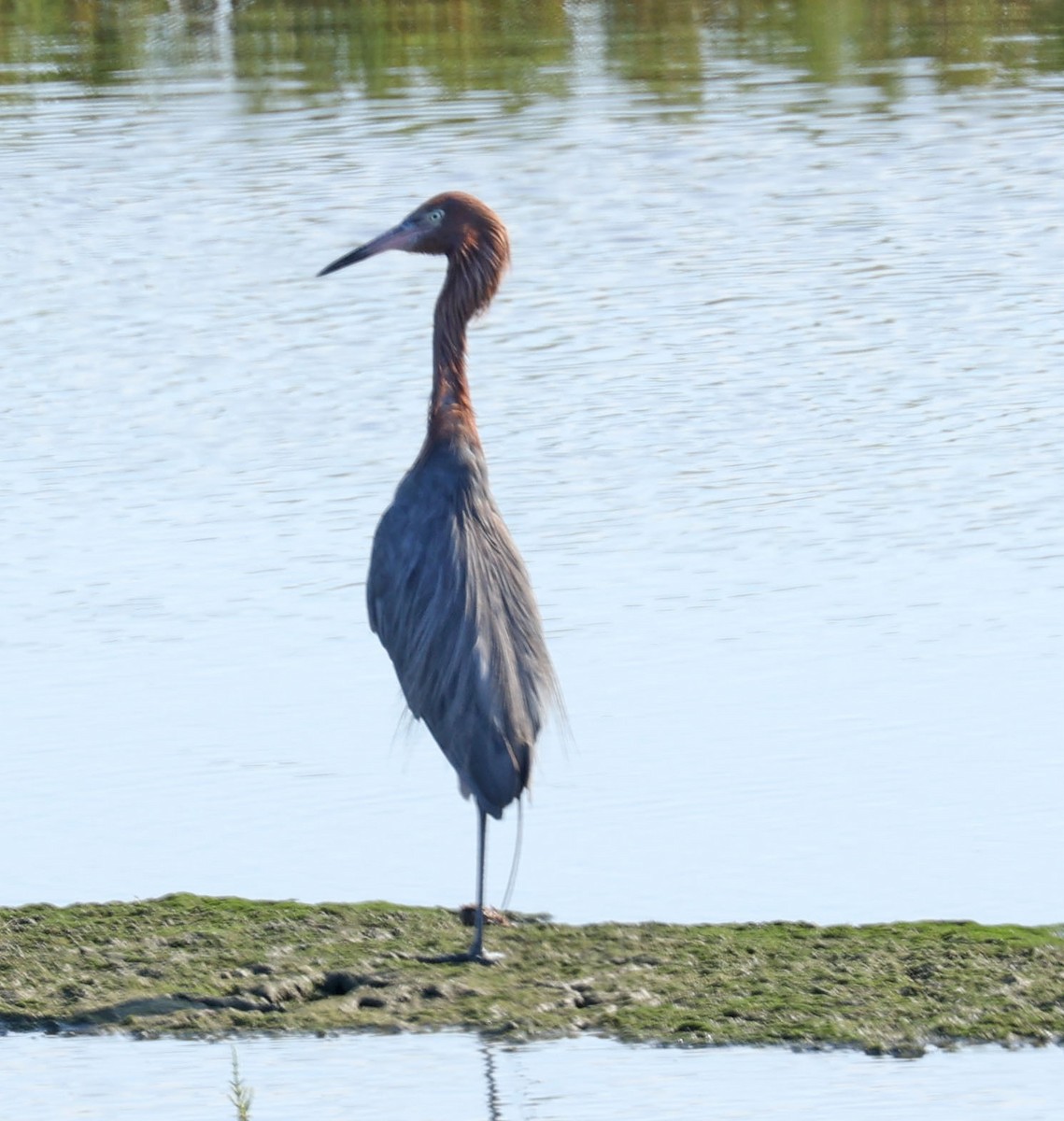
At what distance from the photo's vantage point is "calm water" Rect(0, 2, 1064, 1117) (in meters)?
7.52

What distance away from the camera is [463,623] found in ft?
21.5

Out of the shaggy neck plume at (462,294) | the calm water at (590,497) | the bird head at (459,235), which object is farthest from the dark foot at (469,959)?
the bird head at (459,235)

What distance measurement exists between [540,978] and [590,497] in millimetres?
5246

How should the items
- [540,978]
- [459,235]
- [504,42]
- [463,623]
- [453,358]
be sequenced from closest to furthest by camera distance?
[540,978], [463,623], [453,358], [459,235], [504,42]

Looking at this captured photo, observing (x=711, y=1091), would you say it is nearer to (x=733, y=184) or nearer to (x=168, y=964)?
(x=168, y=964)

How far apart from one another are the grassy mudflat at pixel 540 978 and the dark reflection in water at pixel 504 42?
757 inches

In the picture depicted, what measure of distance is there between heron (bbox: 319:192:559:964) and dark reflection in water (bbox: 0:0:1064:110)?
18.7 metres

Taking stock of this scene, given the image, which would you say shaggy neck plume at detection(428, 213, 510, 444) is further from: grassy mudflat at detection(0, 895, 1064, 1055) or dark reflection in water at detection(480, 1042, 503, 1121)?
dark reflection in water at detection(480, 1042, 503, 1121)

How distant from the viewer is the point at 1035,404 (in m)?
12.9

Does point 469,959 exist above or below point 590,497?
below

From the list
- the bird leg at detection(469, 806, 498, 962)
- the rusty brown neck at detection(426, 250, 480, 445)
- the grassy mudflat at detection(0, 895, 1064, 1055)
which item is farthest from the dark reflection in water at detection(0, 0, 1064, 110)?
the bird leg at detection(469, 806, 498, 962)

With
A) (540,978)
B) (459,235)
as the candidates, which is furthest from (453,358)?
(540,978)

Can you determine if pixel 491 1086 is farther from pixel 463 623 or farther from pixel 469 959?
pixel 463 623

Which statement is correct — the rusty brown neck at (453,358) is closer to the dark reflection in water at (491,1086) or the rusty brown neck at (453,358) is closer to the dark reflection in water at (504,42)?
the dark reflection in water at (491,1086)
